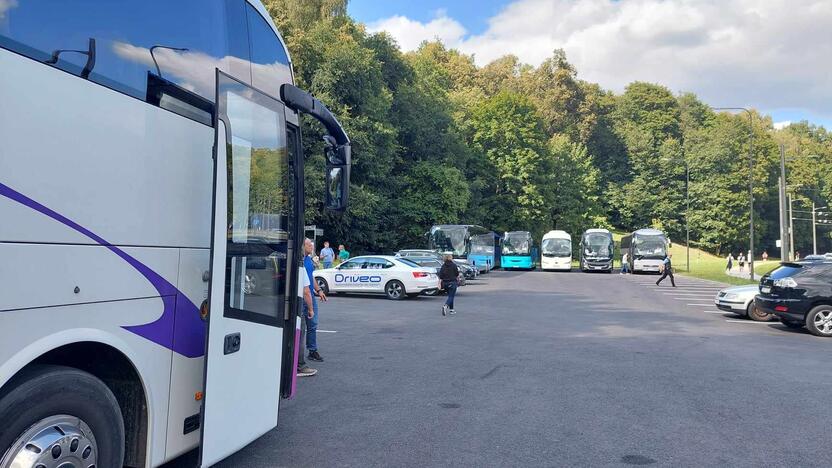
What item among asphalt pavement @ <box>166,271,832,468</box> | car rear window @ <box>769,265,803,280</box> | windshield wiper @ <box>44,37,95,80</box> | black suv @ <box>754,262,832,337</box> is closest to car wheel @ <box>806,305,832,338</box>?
black suv @ <box>754,262,832,337</box>

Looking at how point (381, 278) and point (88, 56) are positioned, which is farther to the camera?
point (381, 278)

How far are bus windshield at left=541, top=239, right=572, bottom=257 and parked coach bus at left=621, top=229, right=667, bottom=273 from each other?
450 centimetres

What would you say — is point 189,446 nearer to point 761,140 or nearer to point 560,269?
point 560,269

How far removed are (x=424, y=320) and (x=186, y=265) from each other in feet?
38.4

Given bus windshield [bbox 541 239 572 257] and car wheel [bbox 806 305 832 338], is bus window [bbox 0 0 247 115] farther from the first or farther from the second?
bus windshield [bbox 541 239 572 257]

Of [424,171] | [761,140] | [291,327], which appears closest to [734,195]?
[761,140]

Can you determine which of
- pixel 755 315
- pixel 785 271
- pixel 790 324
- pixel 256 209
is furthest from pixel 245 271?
pixel 755 315

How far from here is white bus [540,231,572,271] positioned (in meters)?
45.7

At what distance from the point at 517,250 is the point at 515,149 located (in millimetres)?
15418

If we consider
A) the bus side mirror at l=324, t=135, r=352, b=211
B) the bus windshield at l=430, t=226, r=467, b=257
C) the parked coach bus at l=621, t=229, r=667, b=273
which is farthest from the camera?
the parked coach bus at l=621, t=229, r=667, b=273

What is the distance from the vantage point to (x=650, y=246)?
45125mm

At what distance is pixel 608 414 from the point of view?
22.3 ft

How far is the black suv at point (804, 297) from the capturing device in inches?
538

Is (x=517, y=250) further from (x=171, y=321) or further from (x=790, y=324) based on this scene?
(x=171, y=321)
